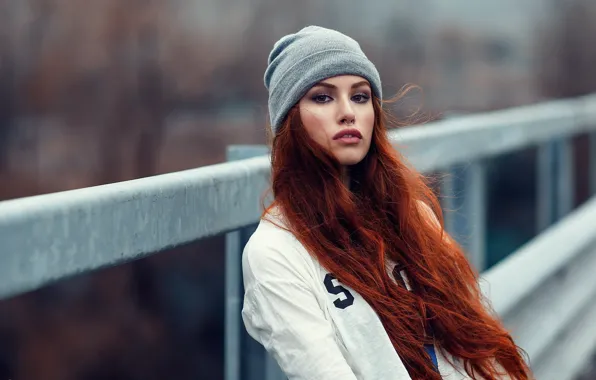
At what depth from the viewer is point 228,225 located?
1.78m

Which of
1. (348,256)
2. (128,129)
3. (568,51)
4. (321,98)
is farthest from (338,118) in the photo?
(568,51)

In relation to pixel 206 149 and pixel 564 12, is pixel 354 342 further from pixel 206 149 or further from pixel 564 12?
pixel 564 12

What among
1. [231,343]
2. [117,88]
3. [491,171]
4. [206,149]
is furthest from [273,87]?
[491,171]

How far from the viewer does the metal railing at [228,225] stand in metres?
1.24

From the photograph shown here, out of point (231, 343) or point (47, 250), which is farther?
point (231, 343)

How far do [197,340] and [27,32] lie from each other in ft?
2.92

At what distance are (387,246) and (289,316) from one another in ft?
0.96

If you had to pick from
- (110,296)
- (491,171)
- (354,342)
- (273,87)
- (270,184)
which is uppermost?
(273,87)

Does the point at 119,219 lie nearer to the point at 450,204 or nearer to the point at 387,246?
the point at 387,246

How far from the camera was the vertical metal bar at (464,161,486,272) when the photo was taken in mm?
3104

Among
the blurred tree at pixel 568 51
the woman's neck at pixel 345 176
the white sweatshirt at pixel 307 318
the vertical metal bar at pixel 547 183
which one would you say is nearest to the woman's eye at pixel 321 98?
the woman's neck at pixel 345 176

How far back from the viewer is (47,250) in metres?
1.25

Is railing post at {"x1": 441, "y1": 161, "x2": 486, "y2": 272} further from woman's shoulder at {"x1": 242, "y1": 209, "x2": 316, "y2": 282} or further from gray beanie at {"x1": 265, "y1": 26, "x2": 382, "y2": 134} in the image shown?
woman's shoulder at {"x1": 242, "y1": 209, "x2": 316, "y2": 282}

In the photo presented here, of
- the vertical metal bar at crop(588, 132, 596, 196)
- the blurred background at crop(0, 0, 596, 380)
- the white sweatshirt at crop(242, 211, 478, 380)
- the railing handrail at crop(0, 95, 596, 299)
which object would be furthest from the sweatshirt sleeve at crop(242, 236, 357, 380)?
the vertical metal bar at crop(588, 132, 596, 196)
